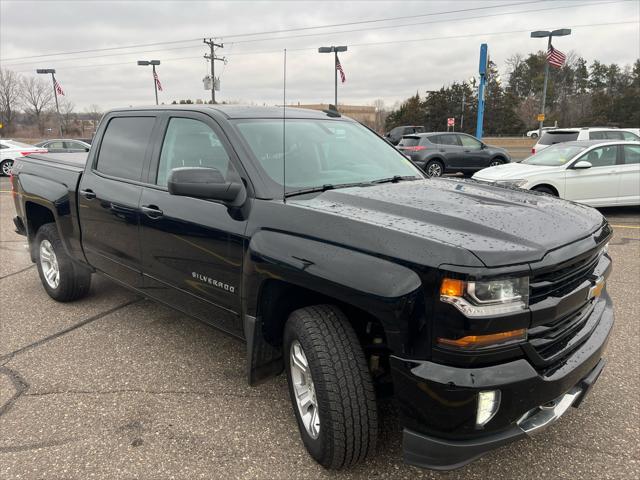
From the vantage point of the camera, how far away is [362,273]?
2051mm

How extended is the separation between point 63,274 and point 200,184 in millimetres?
2758

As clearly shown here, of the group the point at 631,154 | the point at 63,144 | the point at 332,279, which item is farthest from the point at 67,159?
the point at 63,144

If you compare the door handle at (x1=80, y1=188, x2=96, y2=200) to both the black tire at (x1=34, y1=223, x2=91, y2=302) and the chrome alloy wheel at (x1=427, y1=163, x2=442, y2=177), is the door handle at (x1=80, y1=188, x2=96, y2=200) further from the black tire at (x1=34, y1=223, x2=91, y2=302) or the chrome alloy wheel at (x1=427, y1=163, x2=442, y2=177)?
the chrome alloy wheel at (x1=427, y1=163, x2=442, y2=177)

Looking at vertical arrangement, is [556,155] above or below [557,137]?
Answer: below

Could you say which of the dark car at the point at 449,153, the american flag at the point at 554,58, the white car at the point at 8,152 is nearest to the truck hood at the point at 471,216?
the dark car at the point at 449,153

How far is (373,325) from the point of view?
2369 millimetres

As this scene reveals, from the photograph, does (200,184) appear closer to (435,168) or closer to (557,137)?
(435,168)

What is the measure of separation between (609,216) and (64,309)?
9.47 metres

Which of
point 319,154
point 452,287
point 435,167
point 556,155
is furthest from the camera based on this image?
point 435,167

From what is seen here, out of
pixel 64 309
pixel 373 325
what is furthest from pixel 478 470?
pixel 64 309

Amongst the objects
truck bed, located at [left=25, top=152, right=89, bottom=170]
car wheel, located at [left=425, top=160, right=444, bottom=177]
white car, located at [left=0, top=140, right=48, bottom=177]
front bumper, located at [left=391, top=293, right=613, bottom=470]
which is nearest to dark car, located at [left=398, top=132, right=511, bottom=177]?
car wheel, located at [left=425, top=160, right=444, bottom=177]

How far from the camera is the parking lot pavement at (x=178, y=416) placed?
2441 mm

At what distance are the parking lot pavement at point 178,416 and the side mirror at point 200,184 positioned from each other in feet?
4.28

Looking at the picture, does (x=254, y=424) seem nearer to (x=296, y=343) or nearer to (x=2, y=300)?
(x=296, y=343)
